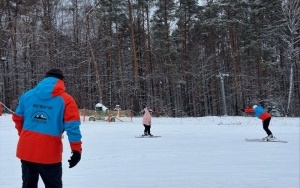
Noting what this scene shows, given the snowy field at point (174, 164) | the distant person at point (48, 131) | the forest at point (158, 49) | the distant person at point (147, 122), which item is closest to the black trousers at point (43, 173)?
the distant person at point (48, 131)

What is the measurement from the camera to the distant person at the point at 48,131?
3855mm

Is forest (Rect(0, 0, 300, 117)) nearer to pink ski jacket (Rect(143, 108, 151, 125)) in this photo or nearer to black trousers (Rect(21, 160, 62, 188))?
pink ski jacket (Rect(143, 108, 151, 125))

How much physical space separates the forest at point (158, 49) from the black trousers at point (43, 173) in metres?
27.4

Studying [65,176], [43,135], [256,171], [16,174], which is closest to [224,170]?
[256,171]

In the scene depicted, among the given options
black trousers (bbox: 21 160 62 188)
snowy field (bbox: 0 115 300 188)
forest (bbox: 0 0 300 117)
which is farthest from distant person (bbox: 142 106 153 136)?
forest (bbox: 0 0 300 117)

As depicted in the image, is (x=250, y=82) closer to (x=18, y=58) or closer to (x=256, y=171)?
(x=18, y=58)

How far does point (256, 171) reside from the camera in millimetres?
8422

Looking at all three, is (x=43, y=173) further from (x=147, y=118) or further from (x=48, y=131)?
(x=147, y=118)

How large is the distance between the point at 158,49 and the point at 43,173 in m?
34.4

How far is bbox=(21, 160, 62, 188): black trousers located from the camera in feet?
12.8

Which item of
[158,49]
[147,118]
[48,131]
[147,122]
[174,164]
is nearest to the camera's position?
[48,131]

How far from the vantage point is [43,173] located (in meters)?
3.91

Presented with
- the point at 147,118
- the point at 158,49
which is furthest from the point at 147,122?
the point at 158,49

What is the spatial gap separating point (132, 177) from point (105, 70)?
36.1m
